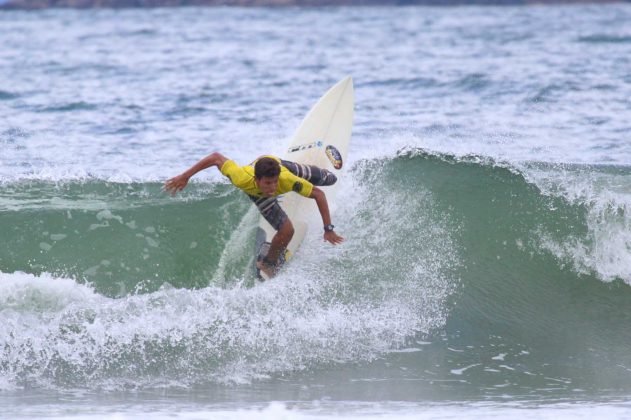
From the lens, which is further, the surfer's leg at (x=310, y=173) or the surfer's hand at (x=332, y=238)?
the surfer's leg at (x=310, y=173)

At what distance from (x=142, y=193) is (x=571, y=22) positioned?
36.1m

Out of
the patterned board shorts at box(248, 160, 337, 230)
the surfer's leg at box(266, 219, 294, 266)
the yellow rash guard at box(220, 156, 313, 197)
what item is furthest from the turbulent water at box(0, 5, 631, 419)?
the yellow rash guard at box(220, 156, 313, 197)

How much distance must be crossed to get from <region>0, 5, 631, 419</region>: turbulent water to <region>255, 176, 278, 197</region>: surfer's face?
2.70 feet

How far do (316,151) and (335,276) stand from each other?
58.0 inches

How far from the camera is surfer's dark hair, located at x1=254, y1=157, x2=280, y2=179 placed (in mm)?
6828

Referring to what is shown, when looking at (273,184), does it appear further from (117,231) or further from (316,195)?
(117,231)

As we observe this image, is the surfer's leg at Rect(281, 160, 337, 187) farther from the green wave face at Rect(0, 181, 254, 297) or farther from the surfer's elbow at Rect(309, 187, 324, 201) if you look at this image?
the green wave face at Rect(0, 181, 254, 297)

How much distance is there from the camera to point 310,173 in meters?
7.66

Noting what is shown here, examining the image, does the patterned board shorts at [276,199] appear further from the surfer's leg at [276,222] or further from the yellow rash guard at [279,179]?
the yellow rash guard at [279,179]

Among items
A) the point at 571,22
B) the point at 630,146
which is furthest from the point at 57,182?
the point at 571,22

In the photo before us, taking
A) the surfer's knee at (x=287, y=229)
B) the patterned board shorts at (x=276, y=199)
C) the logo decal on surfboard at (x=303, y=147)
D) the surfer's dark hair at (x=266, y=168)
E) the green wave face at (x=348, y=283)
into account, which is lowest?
the green wave face at (x=348, y=283)

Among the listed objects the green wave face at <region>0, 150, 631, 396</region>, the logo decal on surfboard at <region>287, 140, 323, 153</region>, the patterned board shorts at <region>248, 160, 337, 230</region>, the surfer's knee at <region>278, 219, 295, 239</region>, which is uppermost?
the logo decal on surfboard at <region>287, 140, 323, 153</region>

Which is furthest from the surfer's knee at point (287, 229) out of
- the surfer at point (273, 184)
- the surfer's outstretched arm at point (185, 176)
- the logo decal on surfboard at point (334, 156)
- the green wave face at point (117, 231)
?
the logo decal on surfboard at point (334, 156)

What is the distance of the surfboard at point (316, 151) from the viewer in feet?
26.9
